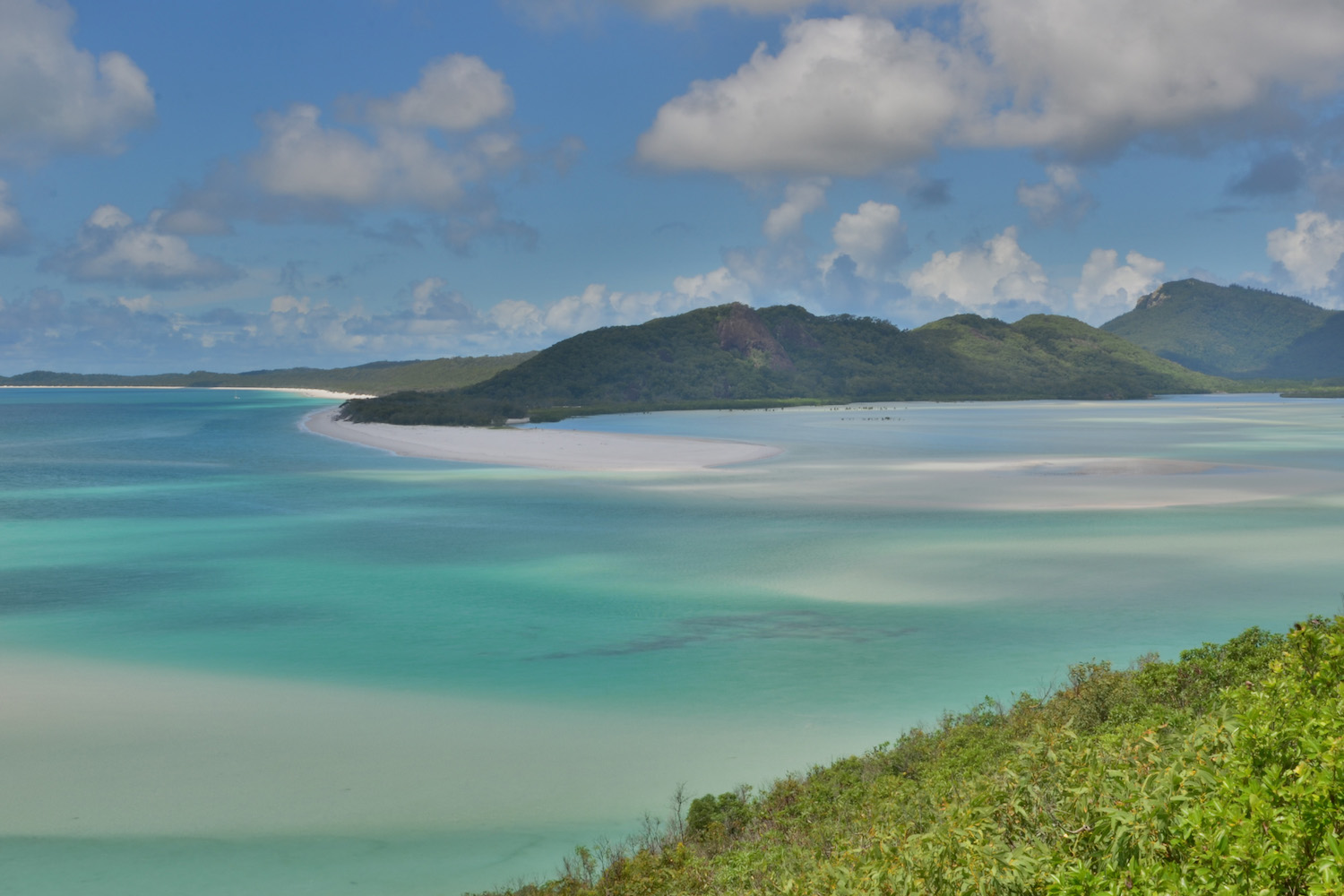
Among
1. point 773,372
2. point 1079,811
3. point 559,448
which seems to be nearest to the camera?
point 1079,811

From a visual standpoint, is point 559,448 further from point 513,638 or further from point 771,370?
point 771,370

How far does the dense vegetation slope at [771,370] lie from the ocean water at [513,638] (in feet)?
302

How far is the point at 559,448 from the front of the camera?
5662 cm

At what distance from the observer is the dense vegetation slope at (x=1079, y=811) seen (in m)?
4.30

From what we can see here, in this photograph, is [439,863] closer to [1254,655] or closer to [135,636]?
[1254,655]

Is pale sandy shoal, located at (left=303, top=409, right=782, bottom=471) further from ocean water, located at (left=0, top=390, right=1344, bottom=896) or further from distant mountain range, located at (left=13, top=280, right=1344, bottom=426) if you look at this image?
distant mountain range, located at (left=13, top=280, right=1344, bottom=426)

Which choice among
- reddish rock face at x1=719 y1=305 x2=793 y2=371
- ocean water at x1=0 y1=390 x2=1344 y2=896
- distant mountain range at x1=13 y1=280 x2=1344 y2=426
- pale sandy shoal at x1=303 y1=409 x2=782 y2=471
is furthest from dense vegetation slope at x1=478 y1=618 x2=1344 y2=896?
reddish rock face at x1=719 y1=305 x2=793 y2=371

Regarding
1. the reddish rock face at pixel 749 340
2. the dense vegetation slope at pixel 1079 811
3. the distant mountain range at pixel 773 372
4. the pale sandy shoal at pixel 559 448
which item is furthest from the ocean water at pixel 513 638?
the reddish rock face at pixel 749 340

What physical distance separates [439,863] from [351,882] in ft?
2.46

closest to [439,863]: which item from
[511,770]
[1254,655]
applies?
[511,770]

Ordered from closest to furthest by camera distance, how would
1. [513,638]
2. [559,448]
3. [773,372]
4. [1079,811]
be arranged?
[1079,811] < [513,638] < [559,448] < [773,372]

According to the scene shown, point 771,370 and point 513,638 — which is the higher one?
point 771,370

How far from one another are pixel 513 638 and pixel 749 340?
160 metres

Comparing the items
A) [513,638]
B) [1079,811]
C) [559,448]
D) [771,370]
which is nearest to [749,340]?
[771,370]
